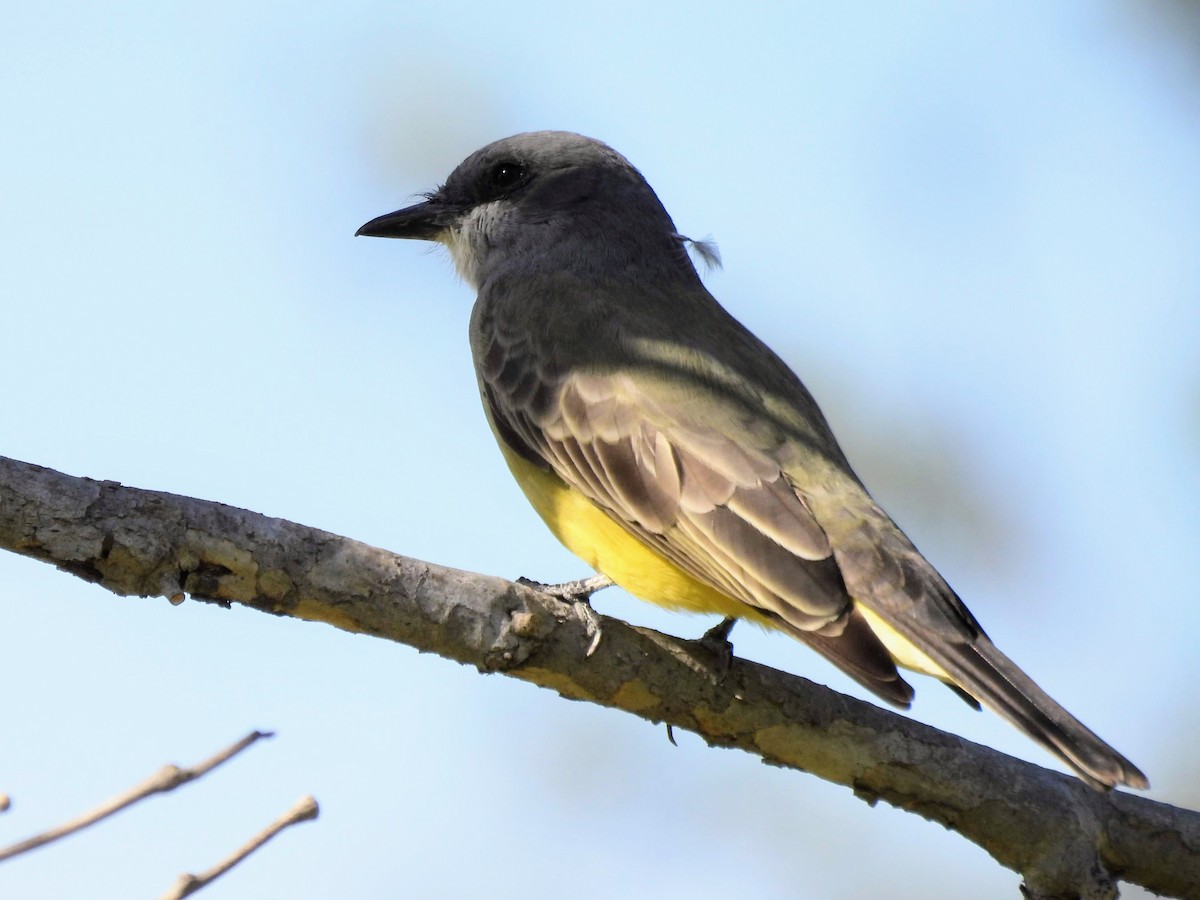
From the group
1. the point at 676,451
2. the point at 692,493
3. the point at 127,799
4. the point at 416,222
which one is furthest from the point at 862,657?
the point at 416,222

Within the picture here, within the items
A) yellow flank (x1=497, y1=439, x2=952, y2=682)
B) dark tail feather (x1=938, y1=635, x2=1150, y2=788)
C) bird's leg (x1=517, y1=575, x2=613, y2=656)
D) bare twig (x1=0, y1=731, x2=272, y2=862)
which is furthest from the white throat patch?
bare twig (x1=0, y1=731, x2=272, y2=862)

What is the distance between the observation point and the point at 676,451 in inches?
218

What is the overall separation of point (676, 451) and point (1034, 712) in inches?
61.9

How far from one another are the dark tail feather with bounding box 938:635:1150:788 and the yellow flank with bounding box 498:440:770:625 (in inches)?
27.1

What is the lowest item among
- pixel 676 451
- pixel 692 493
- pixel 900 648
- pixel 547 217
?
pixel 900 648

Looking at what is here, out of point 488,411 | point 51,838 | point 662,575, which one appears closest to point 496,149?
point 488,411

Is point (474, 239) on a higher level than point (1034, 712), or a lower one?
higher

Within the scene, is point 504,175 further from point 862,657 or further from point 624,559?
point 862,657

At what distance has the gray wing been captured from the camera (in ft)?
15.9

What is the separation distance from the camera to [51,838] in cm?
264

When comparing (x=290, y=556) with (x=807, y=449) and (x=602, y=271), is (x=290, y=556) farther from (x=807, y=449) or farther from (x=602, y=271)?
(x=602, y=271)

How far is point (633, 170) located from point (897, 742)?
3.64 meters

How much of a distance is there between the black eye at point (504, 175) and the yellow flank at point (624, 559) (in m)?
2.33

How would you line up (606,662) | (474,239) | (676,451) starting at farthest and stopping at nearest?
(474,239)
(676,451)
(606,662)
